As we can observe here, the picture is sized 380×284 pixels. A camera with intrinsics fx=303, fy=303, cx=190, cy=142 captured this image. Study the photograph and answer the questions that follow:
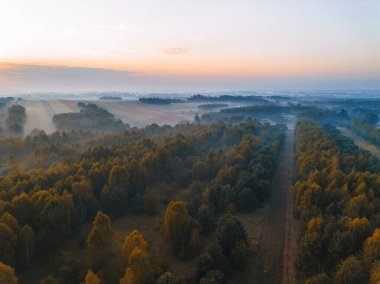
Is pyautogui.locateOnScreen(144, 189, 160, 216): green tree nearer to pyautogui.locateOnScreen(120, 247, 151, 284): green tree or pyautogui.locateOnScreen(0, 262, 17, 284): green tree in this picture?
pyautogui.locateOnScreen(120, 247, 151, 284): green tree

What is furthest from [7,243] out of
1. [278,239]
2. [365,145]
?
[365,145]

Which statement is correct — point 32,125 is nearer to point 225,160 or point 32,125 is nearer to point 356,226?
point 225,160

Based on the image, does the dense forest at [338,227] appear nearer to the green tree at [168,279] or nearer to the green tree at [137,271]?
the green tree at [168,279]

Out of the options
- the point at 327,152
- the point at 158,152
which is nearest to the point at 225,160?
the point at 158,152

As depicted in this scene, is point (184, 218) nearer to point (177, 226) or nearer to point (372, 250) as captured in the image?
point (177, 226)

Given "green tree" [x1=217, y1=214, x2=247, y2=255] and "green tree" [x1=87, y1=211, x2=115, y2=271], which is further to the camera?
"green tree" [x1=217, y1=214, x2=247, y2=255]

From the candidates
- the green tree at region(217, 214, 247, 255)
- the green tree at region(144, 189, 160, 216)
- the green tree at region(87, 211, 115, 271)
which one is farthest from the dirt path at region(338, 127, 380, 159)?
the green tree at region(87, 211, 115, 271)

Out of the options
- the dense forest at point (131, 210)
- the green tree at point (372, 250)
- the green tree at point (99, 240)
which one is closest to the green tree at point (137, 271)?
the dense forest at point (131, 210)
